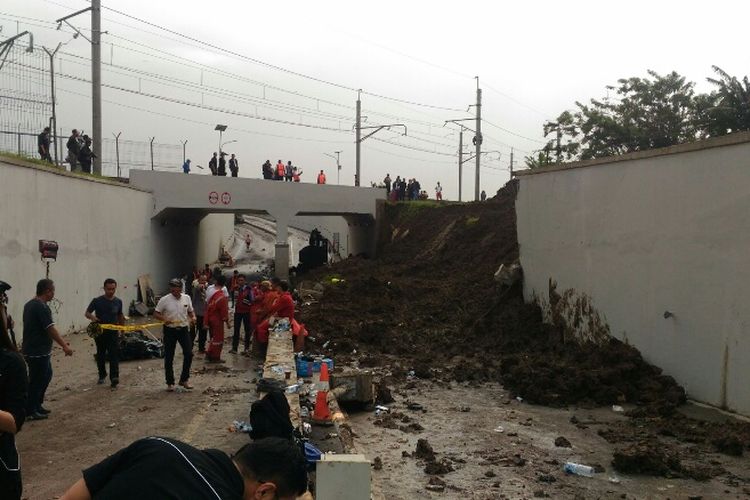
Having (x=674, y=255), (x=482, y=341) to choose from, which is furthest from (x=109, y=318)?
(x=674, y=255)

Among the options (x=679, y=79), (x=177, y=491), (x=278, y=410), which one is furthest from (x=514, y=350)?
(x=679, y=79)

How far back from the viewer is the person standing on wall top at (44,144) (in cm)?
1972

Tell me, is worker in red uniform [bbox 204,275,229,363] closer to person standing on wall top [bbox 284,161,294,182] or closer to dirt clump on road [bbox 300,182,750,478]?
dirt clump on road [bbox 300,182,750,478]

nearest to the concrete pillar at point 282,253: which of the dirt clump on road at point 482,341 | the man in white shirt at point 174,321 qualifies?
the dirt clump on road at point 482,341

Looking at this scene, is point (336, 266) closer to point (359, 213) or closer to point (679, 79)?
point (359, 213)

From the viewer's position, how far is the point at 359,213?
36406mm

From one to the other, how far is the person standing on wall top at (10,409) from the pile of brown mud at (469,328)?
9.30 metres

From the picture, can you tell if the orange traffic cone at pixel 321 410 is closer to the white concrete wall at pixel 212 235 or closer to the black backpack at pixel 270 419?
the black backpack at pixel 270 419

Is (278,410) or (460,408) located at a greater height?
(278,410)

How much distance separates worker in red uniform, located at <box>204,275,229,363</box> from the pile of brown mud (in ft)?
9.28

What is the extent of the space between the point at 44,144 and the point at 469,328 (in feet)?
43.9

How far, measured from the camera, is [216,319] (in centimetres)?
1441

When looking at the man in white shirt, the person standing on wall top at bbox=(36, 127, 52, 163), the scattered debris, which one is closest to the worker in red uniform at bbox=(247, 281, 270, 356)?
the man in white shirt

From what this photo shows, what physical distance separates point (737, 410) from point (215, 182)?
79.0 feet
